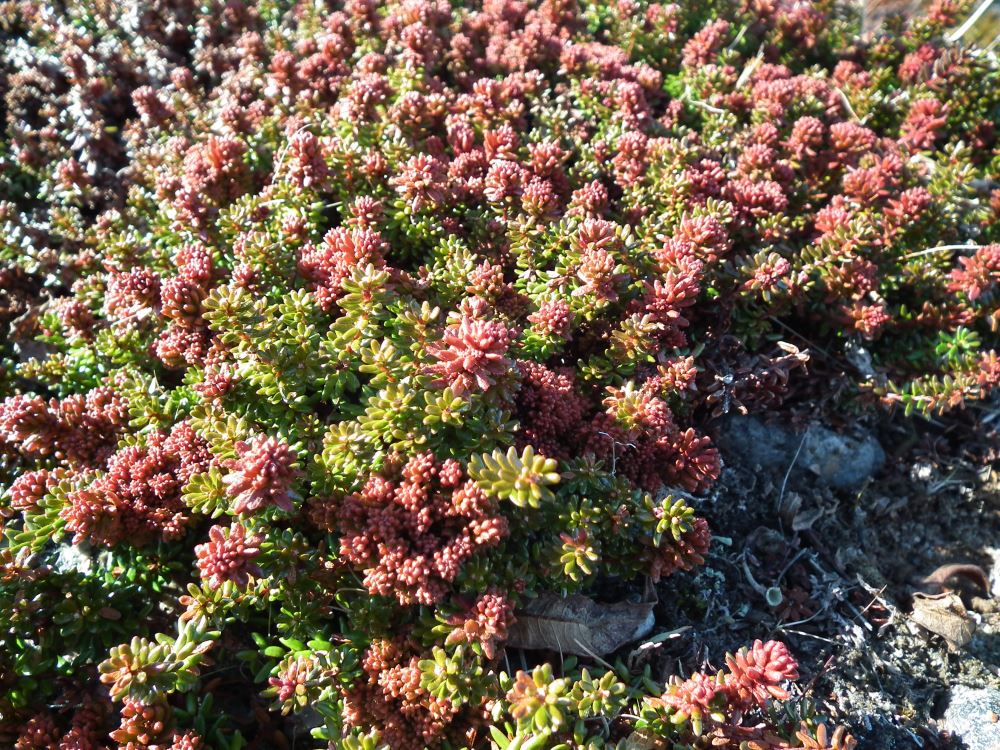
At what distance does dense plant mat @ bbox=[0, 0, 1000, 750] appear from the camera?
2680 millimetres

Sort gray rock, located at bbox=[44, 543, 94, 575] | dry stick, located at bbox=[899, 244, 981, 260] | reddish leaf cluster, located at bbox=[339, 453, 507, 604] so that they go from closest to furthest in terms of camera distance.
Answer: reddish leaf cluster, located at bbox=[339, 453, 507, 604]
gray rock, located at bbox=[44, 543, 94, 575]
dry stick, located at bbox=[899, 244, 981, 260]

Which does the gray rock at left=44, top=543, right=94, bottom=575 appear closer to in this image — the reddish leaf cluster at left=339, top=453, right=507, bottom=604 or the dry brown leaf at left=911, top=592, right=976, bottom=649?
the reddish leaf cluster at left=339, top=453, right=507, bottom=604

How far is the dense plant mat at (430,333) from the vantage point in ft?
8.79

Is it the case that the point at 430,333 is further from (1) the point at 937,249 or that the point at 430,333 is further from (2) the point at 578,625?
(1) the point at 937,249

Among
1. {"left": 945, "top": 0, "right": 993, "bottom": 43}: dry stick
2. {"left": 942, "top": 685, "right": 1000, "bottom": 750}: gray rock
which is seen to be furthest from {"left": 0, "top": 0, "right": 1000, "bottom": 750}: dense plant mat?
{"left": 942, "top": 685, "right": 1000, "bottom": 750}: gray rock

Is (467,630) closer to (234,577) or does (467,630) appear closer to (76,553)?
(234,577)

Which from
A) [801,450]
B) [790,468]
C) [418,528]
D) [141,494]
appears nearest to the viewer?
[418,528]

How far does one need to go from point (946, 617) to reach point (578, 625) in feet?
6.03

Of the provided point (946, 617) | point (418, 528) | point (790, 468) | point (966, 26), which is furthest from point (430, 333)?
point (966, 26)

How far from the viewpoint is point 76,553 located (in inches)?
131

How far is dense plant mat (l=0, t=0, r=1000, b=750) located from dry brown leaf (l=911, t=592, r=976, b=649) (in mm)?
870

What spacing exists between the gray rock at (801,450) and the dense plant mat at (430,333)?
0.16 meters

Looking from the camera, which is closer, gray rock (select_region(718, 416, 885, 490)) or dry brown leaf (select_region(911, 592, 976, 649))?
dry brown leaf (select_region(911, 592, 976, 649))

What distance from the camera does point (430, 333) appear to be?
9.96ft
